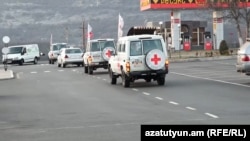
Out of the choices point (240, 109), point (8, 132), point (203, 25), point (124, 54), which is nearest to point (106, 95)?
point (124, 54)

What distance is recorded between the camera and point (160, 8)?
246ft

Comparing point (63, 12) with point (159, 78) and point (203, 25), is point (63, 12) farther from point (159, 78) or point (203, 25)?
point (159, 78)

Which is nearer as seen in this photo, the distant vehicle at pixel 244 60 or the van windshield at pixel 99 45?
the distant vehicle at pixel 244 60

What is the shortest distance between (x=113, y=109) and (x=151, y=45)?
29.4 feet

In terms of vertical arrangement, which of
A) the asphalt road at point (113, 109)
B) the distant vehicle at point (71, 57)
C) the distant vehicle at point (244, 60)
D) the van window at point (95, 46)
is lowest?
the asphalt road at point (113, 109)

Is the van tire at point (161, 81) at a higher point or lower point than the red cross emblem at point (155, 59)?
lower

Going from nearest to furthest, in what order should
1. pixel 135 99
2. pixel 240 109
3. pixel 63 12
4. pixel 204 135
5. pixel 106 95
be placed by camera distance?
pixel 204 135 → pixel 240 109 → pixel 135 99 → pixel 106 95 → pixel 63 12

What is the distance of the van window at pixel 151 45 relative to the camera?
86.2 ft

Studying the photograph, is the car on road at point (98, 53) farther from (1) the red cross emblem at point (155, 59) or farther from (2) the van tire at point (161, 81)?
(1) the red cross emblem at point (155, 59)

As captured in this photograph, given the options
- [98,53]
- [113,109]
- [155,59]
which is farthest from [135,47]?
[98,53]

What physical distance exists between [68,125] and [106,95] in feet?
27.1

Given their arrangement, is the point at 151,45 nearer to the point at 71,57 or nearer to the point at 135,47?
the point at 135,47

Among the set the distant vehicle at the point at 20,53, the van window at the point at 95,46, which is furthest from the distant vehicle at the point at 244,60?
the distant vehicle at the point at 20,53

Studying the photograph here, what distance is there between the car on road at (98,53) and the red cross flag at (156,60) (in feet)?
38.2
